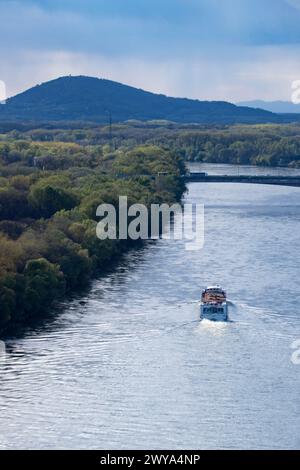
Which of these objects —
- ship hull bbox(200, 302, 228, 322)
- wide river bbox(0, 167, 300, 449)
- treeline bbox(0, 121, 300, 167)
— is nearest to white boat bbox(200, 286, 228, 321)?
ship hull bbox(200, 302, 228, 322)

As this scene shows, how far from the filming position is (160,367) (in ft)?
57.1

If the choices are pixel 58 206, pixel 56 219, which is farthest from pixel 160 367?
pixel 58 206

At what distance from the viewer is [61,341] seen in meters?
18.9

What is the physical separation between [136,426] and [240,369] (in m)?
2.91

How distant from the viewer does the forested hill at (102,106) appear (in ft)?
384

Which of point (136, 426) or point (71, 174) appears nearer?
point (136, 426)

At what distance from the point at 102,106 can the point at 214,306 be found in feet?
333

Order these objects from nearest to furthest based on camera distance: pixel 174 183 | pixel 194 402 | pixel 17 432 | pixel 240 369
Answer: pixel 17 432 < pixel 194 402 < pixel 240 369 < pixel 174 183

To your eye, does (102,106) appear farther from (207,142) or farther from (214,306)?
(214,306)

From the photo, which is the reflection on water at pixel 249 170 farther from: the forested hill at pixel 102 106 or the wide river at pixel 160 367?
the forested hill at pixel 102 106

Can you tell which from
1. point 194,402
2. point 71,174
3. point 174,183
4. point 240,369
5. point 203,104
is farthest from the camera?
point 203,104

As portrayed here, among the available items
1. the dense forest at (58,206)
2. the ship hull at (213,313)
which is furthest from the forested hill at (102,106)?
the ship hull at (213,313)
